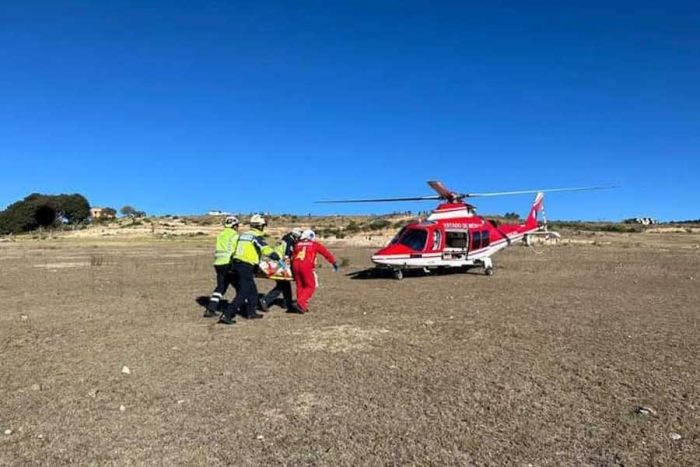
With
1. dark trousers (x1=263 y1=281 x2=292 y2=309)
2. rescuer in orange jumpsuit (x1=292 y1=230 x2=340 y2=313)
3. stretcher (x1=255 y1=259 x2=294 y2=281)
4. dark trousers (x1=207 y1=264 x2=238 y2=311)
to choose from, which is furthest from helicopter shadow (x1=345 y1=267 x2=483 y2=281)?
dark trousers (x1=207 y1=264 x2=238 y2=311)

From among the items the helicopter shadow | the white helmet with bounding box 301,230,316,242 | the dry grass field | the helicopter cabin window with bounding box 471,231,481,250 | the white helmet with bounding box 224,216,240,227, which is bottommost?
the dry grass field

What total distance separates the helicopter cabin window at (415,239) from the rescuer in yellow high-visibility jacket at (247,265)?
806 cm

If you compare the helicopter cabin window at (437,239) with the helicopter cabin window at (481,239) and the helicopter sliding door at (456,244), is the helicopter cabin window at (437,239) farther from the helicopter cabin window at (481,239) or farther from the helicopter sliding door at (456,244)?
the helicopter cabin window at (481,239)

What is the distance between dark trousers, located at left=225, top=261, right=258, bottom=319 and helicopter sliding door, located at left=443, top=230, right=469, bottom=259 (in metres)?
9.54

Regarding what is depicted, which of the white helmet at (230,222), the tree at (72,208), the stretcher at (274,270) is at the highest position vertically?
the tree at (72,208)

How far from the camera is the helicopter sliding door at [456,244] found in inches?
758

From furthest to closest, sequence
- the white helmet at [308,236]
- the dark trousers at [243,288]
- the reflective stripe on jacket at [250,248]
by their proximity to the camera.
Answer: the white helmet at [308,236]
the reflective stripe on jacket at [250,248]
the dark trousers at [243,288]

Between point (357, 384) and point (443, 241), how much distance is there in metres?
12.9

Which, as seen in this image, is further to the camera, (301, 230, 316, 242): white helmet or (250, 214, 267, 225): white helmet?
(301, 230, 316, 242): white helmet

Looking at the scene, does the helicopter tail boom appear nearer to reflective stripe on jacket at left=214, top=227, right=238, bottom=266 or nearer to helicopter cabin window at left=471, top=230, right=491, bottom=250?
helicopter cabin window at left=471, top=230, right=491, bottom=250

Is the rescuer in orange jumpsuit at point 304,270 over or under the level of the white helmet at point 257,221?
under

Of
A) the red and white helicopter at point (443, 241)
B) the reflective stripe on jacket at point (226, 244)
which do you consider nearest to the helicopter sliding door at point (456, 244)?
the red and white helicopter at point (443, 241)

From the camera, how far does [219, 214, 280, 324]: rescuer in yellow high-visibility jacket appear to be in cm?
1066

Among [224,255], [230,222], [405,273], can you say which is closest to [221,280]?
[224,255]
